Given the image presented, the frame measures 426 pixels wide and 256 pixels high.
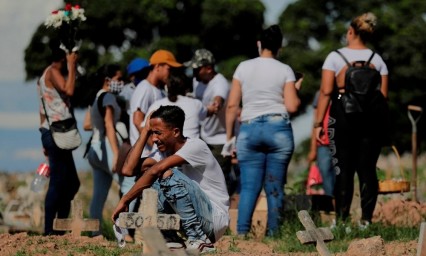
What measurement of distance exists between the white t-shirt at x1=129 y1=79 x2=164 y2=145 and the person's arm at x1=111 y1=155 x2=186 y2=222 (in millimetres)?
2682

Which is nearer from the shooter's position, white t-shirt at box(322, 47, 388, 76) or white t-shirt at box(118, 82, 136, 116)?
white t-shirt at box(322, 47, 388, 76)

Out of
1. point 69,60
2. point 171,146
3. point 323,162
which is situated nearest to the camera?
point 171,146

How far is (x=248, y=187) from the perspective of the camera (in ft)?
37.1

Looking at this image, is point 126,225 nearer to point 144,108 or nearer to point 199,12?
point 144,108

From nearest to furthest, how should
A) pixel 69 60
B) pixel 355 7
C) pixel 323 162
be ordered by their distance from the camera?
pixel 69 60 → pixel 323 162 → pixel 355 7

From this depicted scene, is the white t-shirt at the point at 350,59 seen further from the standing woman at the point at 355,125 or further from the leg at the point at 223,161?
the leg at the point at 223,161

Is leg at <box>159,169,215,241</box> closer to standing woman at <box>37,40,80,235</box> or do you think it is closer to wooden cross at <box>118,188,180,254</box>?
wooden cross at <box>118,188,180,254</box>

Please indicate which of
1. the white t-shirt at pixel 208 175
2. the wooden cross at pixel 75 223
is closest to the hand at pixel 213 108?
the wooden cross at pixel 75 223

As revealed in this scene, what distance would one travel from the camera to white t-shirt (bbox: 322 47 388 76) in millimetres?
11078

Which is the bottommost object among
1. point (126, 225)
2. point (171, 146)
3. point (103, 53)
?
point (126, 225)

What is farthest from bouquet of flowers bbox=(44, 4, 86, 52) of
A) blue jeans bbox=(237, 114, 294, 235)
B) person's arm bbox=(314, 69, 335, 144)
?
person's arm bbox=(314, 69, 335, 144)

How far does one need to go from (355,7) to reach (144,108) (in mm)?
35077

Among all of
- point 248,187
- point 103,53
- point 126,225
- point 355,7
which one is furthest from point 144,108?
point 355,7

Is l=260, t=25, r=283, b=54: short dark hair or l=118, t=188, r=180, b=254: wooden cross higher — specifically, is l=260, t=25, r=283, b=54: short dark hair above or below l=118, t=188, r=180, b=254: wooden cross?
above
